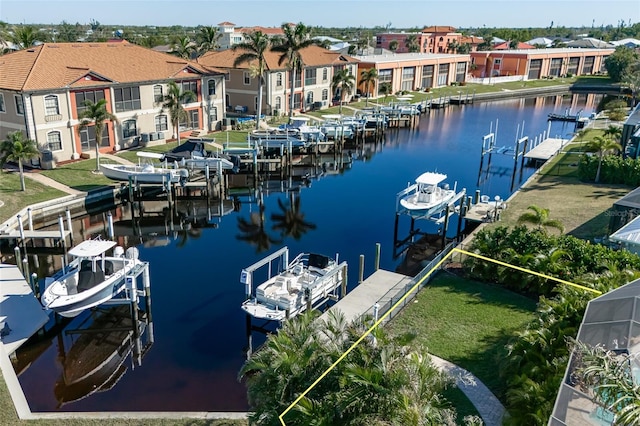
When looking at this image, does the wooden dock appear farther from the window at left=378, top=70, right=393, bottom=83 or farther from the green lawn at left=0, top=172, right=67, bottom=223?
the window at left=378, top=70, right=393, bottom=83

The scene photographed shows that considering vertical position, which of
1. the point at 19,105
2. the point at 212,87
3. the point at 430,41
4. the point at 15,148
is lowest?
the point at 15,148

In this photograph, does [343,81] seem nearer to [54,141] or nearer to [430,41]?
[54,141]

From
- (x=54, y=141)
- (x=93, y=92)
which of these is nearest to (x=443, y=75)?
(x=93, y=92)

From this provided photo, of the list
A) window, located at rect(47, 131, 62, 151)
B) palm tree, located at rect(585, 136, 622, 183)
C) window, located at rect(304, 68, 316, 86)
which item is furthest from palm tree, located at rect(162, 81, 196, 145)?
palm tree, located at rect(585, 136, 622, 183)

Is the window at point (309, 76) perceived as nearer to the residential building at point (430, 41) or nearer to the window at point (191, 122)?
the window at point (191, 122)

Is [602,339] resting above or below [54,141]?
above

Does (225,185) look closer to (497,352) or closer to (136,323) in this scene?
(136,323)

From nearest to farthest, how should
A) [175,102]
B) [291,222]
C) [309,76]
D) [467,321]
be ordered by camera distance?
[467,321], [291,222], [175,102], [309,76]

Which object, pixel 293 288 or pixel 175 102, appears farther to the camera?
pixel 175 102
